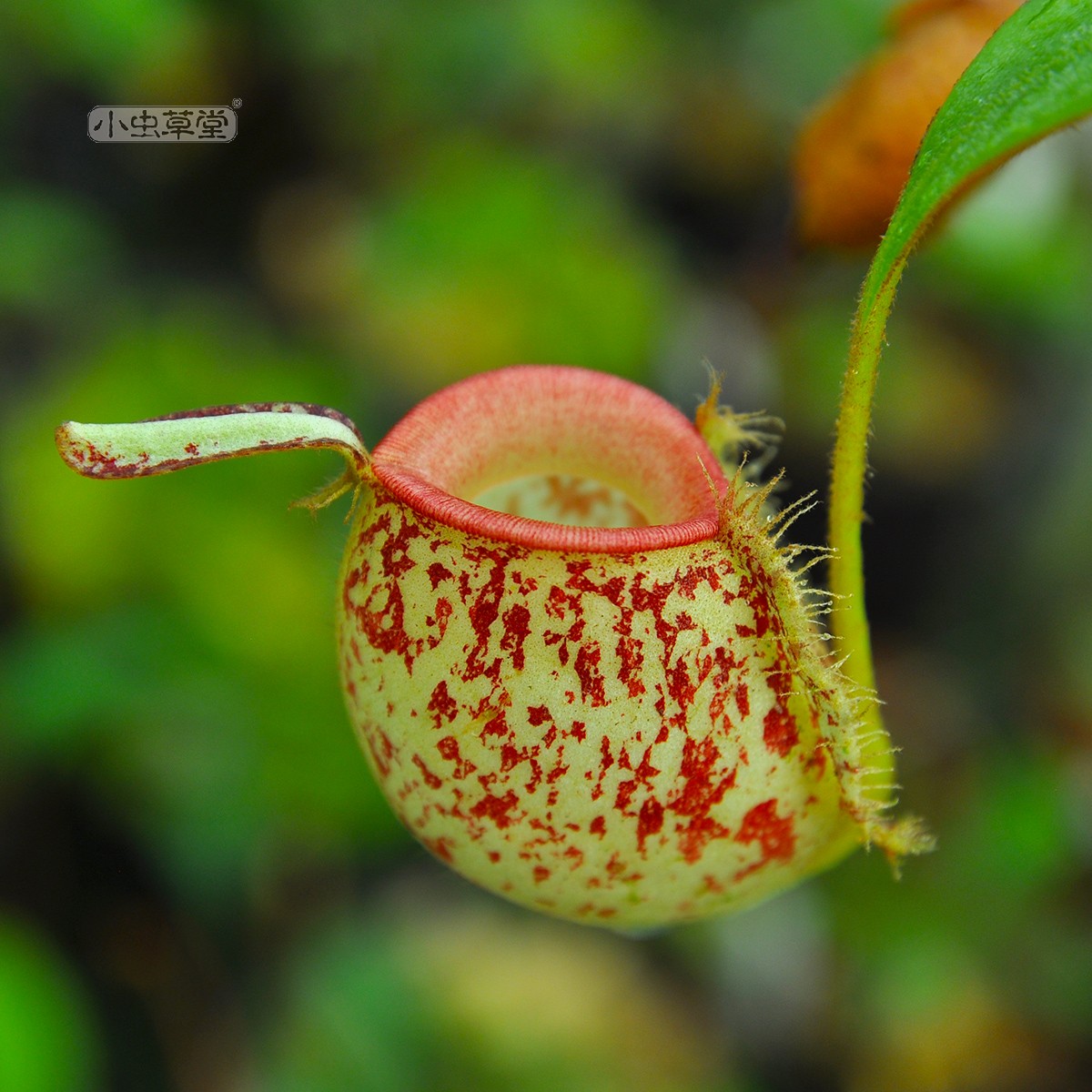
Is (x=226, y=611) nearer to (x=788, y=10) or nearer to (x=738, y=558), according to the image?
(x=738, y=558)

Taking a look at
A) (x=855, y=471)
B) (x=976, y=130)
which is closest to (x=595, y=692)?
(x=855, y=471)

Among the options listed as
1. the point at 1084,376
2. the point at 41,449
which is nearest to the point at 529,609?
the point at 41,449

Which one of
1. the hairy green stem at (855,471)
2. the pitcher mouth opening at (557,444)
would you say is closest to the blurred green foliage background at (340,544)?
the pitcher mouth opening at (557,444)

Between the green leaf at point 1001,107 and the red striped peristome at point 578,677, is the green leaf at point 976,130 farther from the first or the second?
the red striped peristome at point 578,677

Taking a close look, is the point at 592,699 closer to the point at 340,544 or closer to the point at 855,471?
the point at 855,471

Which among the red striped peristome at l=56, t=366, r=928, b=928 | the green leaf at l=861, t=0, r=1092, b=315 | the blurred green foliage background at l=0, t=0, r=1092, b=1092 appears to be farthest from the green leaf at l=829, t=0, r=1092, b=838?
the blurred green foliage background at l=0, t=0, r=1092, b=1092
